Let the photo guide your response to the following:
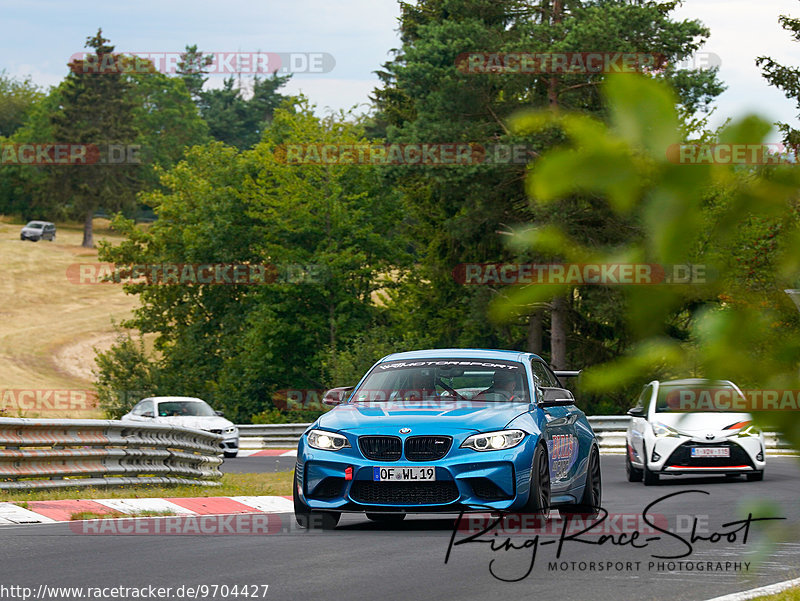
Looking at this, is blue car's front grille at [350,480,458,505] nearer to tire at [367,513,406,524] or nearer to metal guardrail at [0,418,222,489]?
tire at [367,513,406,524]

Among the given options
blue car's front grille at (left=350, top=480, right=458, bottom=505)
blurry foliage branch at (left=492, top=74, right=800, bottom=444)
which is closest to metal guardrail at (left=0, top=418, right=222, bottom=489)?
blue car's front grille at (left=350, top=480, right=458, bottom=505)

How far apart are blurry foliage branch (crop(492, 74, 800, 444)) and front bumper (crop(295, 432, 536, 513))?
26.9 ft

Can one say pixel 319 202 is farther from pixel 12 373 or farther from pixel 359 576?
pixel 359 576

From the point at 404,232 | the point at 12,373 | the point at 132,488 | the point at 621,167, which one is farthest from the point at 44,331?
the point at 621,167

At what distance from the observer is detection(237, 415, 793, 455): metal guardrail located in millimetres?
32594

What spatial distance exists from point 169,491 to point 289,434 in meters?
23.6

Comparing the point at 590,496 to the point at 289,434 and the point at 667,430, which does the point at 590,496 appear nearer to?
the point at 667,430

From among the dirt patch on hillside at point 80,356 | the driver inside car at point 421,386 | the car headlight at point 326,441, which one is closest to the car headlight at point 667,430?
the car headlight at point 326,441

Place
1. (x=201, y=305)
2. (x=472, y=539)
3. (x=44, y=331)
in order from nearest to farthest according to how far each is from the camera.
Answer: (x=472, y=539) < (x=201, y=305) < (x=44, y=331)

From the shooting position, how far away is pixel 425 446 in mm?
10375

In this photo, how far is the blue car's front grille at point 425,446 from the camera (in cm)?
1035

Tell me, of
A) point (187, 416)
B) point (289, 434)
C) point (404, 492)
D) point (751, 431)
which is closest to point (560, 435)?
point (404, 492)

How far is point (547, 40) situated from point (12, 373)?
48049 mm

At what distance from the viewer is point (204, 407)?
31359 mm
